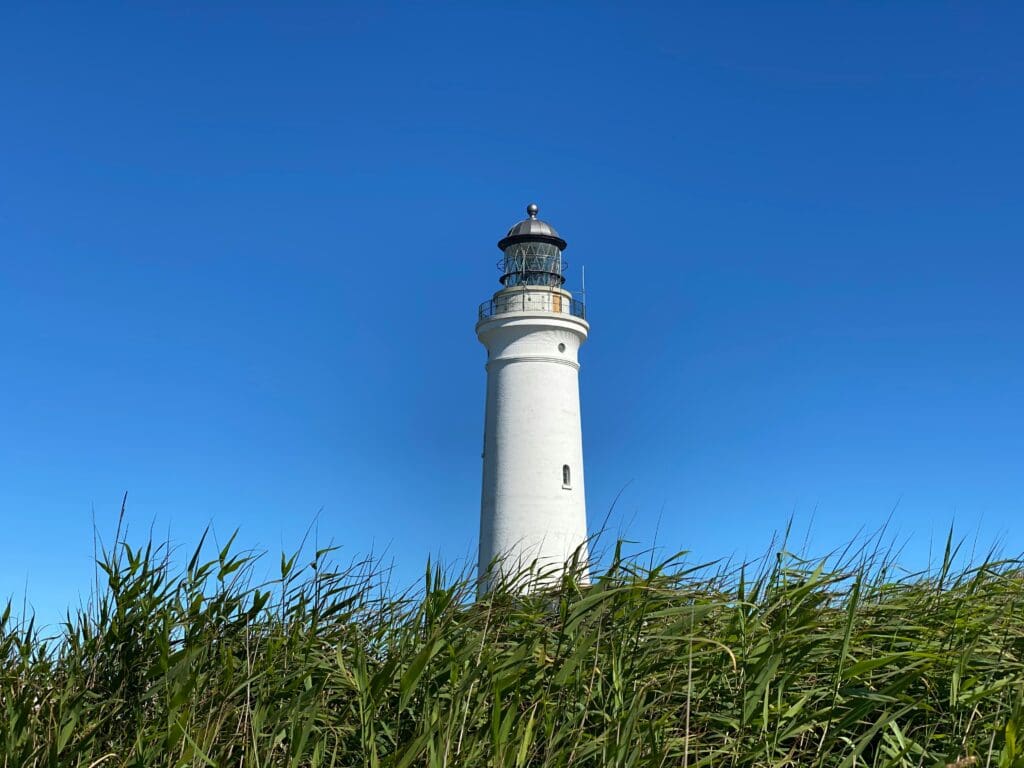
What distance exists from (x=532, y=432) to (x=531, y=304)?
9.17 feet

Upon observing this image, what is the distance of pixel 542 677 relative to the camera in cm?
554

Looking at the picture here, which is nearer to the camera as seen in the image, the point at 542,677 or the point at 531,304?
the point at 542,677

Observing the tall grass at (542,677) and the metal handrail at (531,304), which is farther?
the metal handrail at (531,304)

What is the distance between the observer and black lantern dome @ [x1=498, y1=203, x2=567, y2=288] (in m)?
22.8

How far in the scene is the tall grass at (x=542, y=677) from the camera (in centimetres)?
515

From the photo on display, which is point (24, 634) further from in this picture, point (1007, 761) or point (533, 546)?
point (533, 546)

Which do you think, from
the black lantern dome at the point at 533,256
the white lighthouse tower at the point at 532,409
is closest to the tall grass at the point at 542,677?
the white lighthouse tower at the point at 532,409

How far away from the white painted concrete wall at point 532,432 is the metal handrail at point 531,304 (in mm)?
28

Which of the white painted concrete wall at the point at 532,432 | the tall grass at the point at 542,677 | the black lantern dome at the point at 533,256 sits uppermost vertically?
the black lantern dome at the point at 533,256

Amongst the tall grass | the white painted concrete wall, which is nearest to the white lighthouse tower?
the white painted concrete wall

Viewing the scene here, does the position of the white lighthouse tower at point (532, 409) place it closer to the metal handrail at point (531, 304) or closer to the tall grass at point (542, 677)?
the metal handrail at point (531, 304)

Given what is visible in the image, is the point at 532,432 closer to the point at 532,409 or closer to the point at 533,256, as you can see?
the point at 532,409

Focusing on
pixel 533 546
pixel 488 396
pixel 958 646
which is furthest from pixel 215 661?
pixel 488 396

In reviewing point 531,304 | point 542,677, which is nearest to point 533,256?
point 531,304
